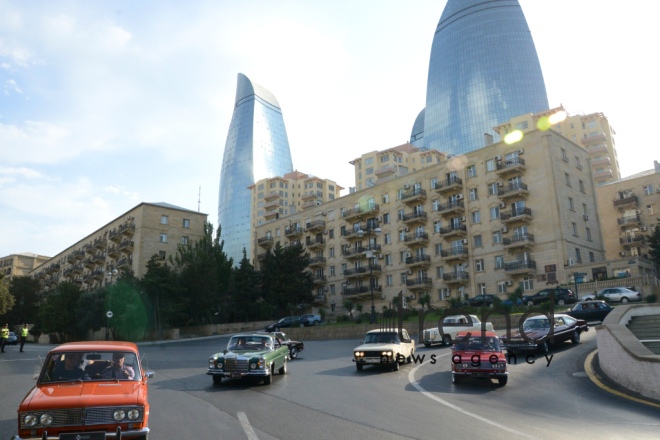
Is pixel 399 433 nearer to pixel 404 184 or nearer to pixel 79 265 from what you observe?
pixel 404 184

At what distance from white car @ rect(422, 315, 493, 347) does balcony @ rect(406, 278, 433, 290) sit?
2984 cm

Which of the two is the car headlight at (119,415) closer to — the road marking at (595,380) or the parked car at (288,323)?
the road marking at (595,380)

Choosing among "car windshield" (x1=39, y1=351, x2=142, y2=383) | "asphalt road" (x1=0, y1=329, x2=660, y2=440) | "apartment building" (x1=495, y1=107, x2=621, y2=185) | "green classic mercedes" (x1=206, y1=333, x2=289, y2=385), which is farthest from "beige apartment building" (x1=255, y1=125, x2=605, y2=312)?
"apartment building" (x1=495, y1=107, x2=621, y2=185)

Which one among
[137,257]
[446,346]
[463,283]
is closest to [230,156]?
[137,257]

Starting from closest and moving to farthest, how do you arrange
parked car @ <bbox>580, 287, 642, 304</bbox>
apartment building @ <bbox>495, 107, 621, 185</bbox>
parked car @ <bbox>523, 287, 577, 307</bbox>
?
1. parked car @ <bbox>580, 287, 642, 304</bbox>
2. parked car @ <bbox>523, 287, 577, 307</bbox>
3. apartment building @ <bbox>495, 107, 621, 185</bbox>

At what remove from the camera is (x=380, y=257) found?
63031 mm

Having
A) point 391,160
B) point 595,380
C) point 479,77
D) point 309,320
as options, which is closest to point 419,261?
point 309,320

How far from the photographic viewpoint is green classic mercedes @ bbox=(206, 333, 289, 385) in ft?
43.8

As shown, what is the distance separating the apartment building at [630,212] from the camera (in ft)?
230

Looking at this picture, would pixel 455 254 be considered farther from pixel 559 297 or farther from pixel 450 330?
pixel 450 330

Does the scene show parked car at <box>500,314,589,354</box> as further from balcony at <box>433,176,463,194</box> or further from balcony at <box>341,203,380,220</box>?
balcony at <box>341,203,380,220</box>

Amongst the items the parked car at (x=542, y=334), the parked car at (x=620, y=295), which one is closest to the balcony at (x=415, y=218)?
the parked car at (x=620, y=295)

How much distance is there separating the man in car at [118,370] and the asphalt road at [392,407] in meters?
1.10


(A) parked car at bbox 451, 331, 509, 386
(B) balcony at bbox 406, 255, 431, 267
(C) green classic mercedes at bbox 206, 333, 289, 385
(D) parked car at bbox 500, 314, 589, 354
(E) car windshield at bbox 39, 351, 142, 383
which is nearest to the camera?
(E) car windshield at bbox 39, 351, 142, 383
